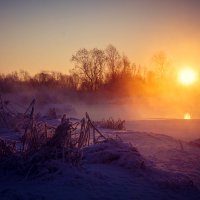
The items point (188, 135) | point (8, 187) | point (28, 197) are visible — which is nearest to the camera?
point (28, 197)

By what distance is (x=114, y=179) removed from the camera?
7258mm

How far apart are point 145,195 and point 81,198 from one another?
3.67 feet

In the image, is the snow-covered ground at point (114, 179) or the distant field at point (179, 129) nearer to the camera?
the snow-covered ground at point (114, 179)

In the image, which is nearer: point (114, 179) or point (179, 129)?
point (114, 179)

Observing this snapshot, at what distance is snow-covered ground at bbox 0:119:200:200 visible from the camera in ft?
21.2

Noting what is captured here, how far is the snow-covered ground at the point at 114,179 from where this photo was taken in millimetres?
6465

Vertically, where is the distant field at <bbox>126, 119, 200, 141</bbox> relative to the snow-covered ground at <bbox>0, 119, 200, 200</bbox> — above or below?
above

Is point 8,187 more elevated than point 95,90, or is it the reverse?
point 95,90

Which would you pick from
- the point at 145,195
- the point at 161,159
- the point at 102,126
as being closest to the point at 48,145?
the point at 145,195

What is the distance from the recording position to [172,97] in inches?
1815

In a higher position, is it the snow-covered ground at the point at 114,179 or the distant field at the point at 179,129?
the distant field at the point at 179,129

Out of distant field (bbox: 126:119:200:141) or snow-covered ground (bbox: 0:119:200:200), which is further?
distant field (bbox: 126:119:200:141)

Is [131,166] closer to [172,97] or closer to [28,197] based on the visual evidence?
[28,197]

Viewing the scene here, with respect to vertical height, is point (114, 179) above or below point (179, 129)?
below
